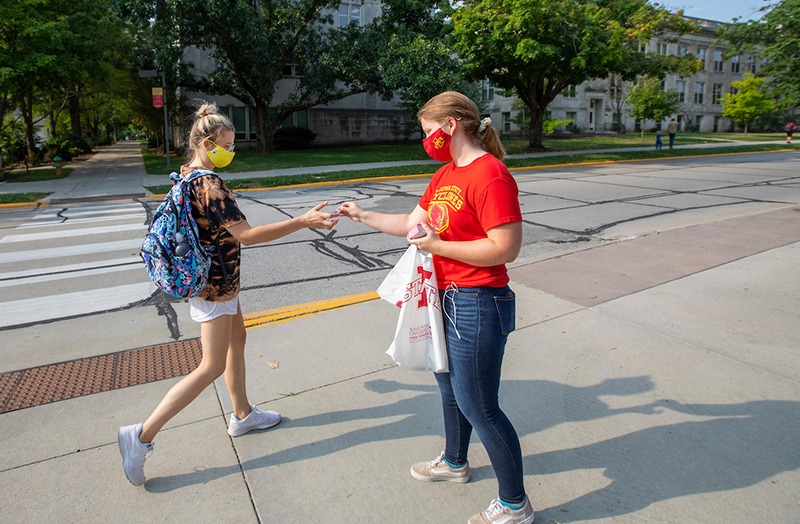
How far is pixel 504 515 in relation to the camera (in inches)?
88.7

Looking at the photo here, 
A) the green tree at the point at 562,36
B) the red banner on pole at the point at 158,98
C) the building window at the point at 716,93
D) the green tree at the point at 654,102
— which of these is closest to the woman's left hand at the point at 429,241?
the red banner on pole at the point at 158,98

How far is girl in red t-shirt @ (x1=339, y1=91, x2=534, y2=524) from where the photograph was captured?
2037mm

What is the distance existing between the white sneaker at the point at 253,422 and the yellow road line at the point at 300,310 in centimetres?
161

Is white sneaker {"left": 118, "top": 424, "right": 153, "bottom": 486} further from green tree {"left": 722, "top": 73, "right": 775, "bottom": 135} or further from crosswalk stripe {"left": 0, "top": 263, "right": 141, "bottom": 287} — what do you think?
green tree {"left": 722, "top": 73, "right": 775, "bottom": 135}

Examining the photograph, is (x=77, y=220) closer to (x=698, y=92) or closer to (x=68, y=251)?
(x=68, y=251)

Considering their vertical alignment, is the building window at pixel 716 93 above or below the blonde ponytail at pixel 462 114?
above

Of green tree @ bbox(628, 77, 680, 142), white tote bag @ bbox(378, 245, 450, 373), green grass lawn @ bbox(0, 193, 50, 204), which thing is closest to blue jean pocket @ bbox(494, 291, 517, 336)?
white tote bag @ bbox(378, 245, 450, 373)

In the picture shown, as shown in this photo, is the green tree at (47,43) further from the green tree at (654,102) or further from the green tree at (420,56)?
the green tree at (654,102)

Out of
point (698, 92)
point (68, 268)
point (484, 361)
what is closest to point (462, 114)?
point (484, 361)

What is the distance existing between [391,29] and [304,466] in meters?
25.2

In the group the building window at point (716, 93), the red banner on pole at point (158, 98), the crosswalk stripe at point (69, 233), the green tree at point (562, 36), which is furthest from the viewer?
the building window at point (716, 93)

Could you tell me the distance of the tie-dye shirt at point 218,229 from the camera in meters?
2.48

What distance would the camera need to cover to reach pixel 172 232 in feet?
7.97

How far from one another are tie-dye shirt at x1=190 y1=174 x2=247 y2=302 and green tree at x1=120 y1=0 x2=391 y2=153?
2045cm
